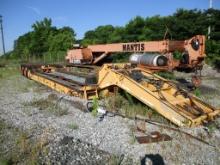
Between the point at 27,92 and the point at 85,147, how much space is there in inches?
264

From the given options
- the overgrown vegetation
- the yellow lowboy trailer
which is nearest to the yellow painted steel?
the yellow lowboy trailer

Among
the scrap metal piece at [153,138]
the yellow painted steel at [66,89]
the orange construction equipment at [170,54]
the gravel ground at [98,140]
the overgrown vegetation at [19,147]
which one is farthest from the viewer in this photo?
the yellow painted steel at [66,89]

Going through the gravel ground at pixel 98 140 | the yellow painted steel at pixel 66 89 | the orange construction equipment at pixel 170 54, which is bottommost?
the gravel ground at pixel 98 140

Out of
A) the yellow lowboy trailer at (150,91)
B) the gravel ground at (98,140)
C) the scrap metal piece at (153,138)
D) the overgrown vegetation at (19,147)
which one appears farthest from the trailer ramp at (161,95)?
A: the overgrown vegetation at (19,147)

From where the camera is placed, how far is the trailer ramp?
252 inches

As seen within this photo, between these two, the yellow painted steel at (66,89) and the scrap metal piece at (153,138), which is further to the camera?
the yellow painted steel at (66,89)

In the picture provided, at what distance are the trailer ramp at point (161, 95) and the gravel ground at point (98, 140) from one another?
0.32 meters

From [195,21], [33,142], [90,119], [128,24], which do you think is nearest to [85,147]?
[33,142]

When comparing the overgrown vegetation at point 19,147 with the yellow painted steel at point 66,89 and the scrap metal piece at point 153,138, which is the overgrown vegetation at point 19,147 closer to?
the scrap metal piece at point 153,138

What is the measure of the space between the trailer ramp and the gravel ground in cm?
32

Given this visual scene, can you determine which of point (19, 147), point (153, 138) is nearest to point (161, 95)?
point (153, 138)

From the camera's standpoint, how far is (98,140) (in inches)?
228

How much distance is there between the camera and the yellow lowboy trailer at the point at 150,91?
647cm

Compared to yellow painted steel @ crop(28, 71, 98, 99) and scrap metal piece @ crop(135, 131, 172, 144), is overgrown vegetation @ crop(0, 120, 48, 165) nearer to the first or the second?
scrap metal piece @ crop(135, 131, 172, 144)
